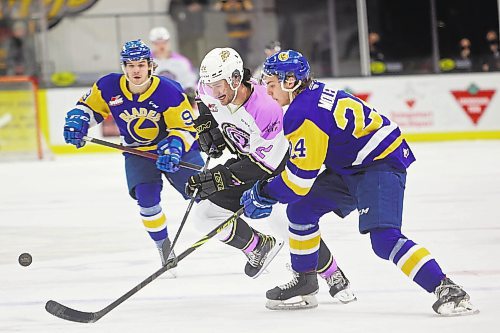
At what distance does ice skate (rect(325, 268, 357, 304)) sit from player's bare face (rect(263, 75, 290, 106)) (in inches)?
25.8

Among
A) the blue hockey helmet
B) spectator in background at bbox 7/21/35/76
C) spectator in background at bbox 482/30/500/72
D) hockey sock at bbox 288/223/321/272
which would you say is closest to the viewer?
hockey sock at bbox 288/223/321/272

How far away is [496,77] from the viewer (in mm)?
10344

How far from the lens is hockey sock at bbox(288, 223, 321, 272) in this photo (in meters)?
3.55

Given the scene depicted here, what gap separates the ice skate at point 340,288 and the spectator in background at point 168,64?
4.56 m

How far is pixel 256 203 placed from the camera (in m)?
3.41

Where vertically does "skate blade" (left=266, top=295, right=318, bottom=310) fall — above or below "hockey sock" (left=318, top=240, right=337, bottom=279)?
below

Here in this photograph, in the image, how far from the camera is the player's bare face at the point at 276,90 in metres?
3.39

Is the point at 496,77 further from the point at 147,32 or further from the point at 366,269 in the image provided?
the point at 366,269

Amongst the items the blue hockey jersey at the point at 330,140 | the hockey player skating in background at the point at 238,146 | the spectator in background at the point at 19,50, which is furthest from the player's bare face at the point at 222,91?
the spectator in background at the point at 19,50

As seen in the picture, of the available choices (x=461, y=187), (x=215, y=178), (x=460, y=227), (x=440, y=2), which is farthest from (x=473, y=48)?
(x=215, y=178)

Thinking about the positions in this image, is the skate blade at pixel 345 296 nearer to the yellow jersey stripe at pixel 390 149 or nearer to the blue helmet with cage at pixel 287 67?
the yellow jersey stripe at pixel 390 149

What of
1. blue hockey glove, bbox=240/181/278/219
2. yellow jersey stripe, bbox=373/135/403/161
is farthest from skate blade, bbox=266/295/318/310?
yellow jersey stripe, bbox=373/135/403/161

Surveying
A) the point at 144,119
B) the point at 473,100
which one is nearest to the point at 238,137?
the point at 144,119

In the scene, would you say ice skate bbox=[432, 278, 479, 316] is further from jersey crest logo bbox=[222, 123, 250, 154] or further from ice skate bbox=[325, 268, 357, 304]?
jersey crest logo bbox=[222, 123, 250, 154]
